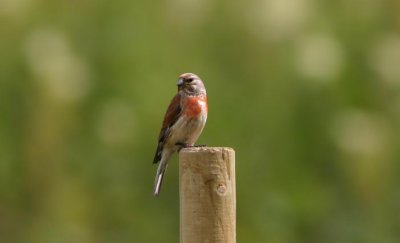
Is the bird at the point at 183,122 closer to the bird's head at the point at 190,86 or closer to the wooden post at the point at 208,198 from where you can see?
the bird's head at the point at 190,86

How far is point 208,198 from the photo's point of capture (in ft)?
21.9

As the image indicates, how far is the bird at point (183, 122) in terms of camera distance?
966cm

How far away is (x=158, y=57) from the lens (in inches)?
647

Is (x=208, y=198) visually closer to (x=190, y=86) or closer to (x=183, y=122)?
(x=183, y=122)

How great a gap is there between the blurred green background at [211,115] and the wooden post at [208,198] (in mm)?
8983

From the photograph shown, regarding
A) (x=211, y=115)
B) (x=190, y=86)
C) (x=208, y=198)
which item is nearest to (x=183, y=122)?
(x=190, y=86)

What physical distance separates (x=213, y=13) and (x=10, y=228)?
3.83 m

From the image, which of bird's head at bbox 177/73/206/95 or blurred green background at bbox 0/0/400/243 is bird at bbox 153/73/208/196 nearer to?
bird's head at bbox 177/73/206/95

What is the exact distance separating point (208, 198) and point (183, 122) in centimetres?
301

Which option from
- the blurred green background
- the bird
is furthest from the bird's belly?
the blurred green background

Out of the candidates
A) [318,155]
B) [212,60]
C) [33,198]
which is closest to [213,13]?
[212,60]

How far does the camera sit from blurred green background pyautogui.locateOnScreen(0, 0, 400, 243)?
16.1 meters

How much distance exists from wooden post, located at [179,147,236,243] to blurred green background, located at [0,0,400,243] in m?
8.98

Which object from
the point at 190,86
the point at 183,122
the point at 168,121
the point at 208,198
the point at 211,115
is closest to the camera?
the point at 208,198
